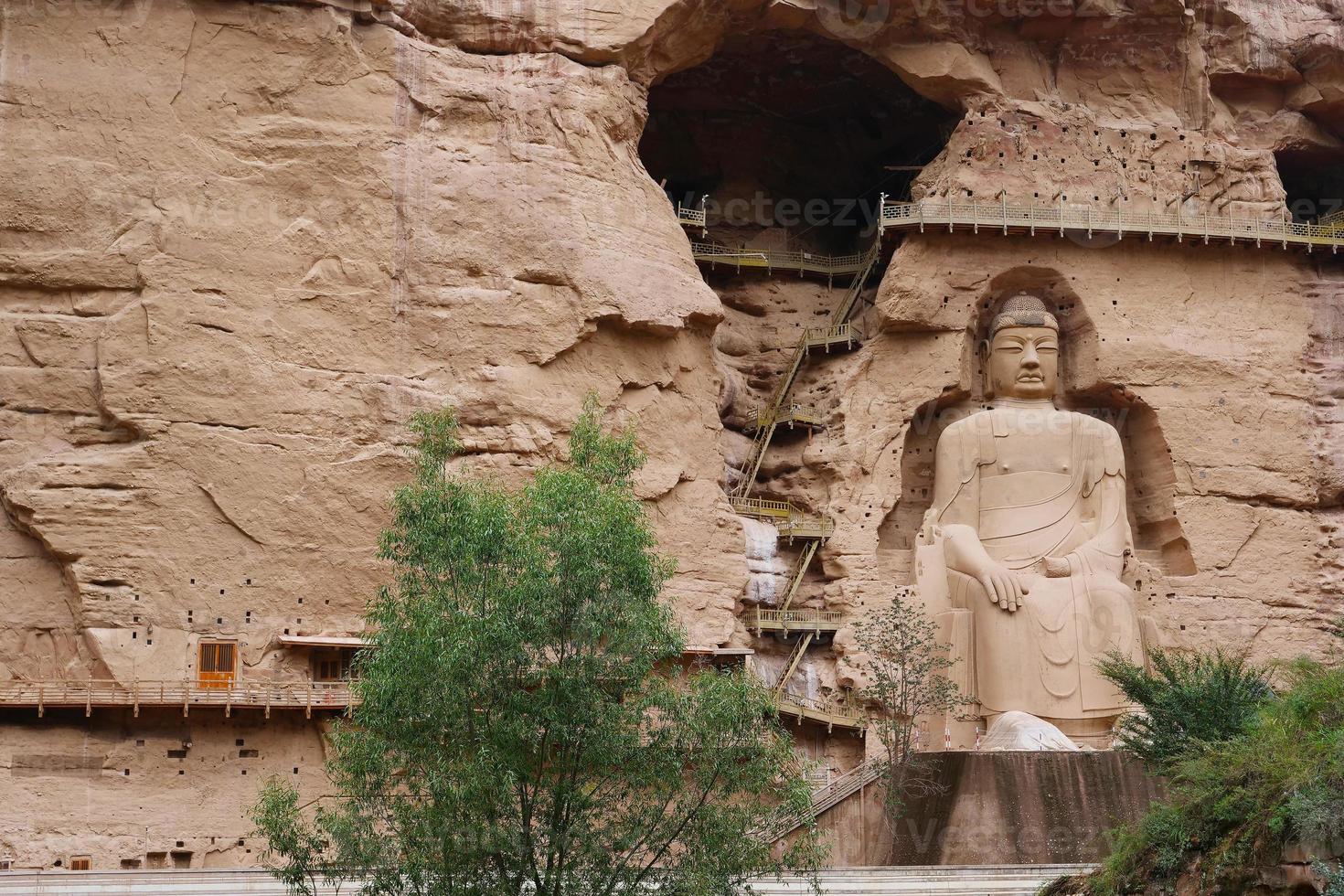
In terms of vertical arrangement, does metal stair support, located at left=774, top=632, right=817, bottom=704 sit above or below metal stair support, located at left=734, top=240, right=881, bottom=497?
below

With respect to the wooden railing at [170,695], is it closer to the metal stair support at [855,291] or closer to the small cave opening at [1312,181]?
the metal stair support at [855,291]

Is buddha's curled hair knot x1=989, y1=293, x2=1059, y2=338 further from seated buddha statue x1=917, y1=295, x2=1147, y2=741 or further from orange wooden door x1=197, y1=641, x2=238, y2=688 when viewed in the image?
orange wooden door x1=197, y1=641, x2=238, y2=688

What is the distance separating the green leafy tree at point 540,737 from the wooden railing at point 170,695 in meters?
5.63

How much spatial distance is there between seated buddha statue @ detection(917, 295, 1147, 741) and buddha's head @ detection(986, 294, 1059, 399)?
0.7 inches

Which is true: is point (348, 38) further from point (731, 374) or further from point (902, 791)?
point (902, 791)

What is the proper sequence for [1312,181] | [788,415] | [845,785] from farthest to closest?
[1312,181]
[788,415]
[845,785]

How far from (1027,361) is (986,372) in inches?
43.5

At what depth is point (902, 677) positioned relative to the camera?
2270cm

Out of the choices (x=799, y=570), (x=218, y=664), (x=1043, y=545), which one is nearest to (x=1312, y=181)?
(x=1043, y=545)

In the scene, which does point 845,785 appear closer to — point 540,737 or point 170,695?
point 540,737

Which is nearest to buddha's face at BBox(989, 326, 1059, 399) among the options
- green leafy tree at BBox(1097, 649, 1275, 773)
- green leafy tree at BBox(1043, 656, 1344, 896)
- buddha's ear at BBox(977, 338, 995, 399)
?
buddha's ear at BBox(977, 338, 995, 399)

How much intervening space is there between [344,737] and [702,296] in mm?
10916

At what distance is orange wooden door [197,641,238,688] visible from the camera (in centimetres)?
2144

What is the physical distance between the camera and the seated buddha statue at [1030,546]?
78.0ft
